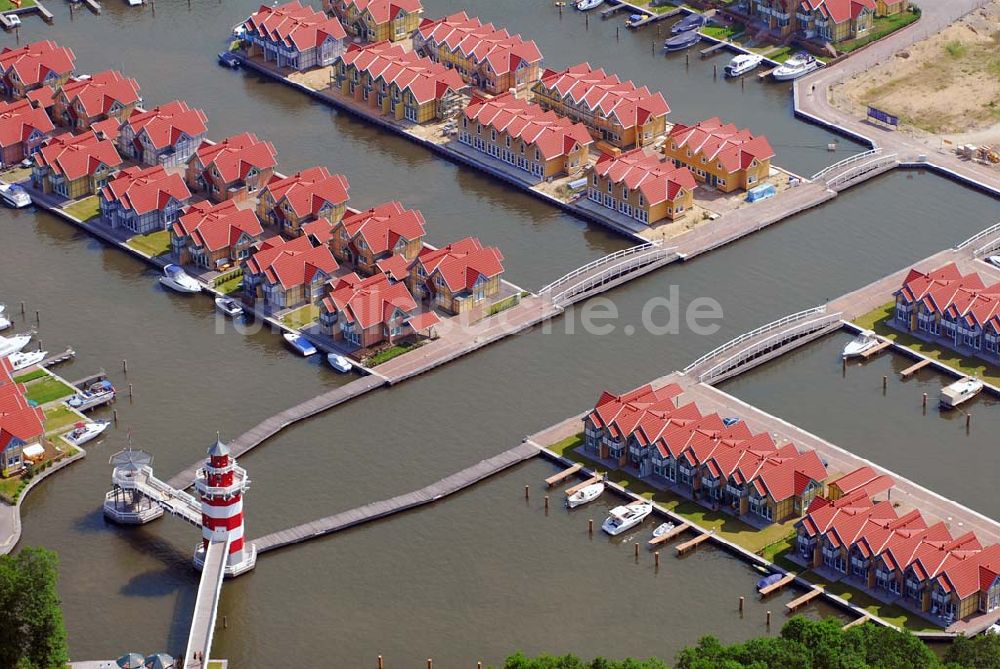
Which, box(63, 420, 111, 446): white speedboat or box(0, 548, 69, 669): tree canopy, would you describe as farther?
box(63, 420, 111, 446): white speedboat

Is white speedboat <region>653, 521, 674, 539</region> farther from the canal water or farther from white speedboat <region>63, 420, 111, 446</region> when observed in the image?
white speedboat <region>63, 420, 111, 446</region>

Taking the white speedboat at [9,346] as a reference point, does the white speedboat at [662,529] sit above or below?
below

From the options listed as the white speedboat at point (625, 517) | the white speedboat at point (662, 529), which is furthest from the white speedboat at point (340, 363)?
the white speedboat at point (662, 529)

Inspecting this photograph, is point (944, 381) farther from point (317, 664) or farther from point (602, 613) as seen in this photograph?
point (317, 664)

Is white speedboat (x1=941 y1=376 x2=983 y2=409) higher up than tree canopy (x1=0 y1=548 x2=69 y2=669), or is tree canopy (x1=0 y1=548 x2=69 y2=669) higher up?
tree canopy (x1=0 y1=548 x2=69 y2=669)

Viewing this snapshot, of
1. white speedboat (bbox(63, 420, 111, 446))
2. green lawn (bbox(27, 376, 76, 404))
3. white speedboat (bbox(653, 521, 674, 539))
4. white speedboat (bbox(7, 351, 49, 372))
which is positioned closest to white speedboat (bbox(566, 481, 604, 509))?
white speedboat (bbox(653, 521, 674, 539))

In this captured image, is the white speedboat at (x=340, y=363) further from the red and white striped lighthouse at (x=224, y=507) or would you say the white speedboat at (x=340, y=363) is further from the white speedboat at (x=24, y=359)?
the red and white striped lighthouse at (x=224, y=507)
